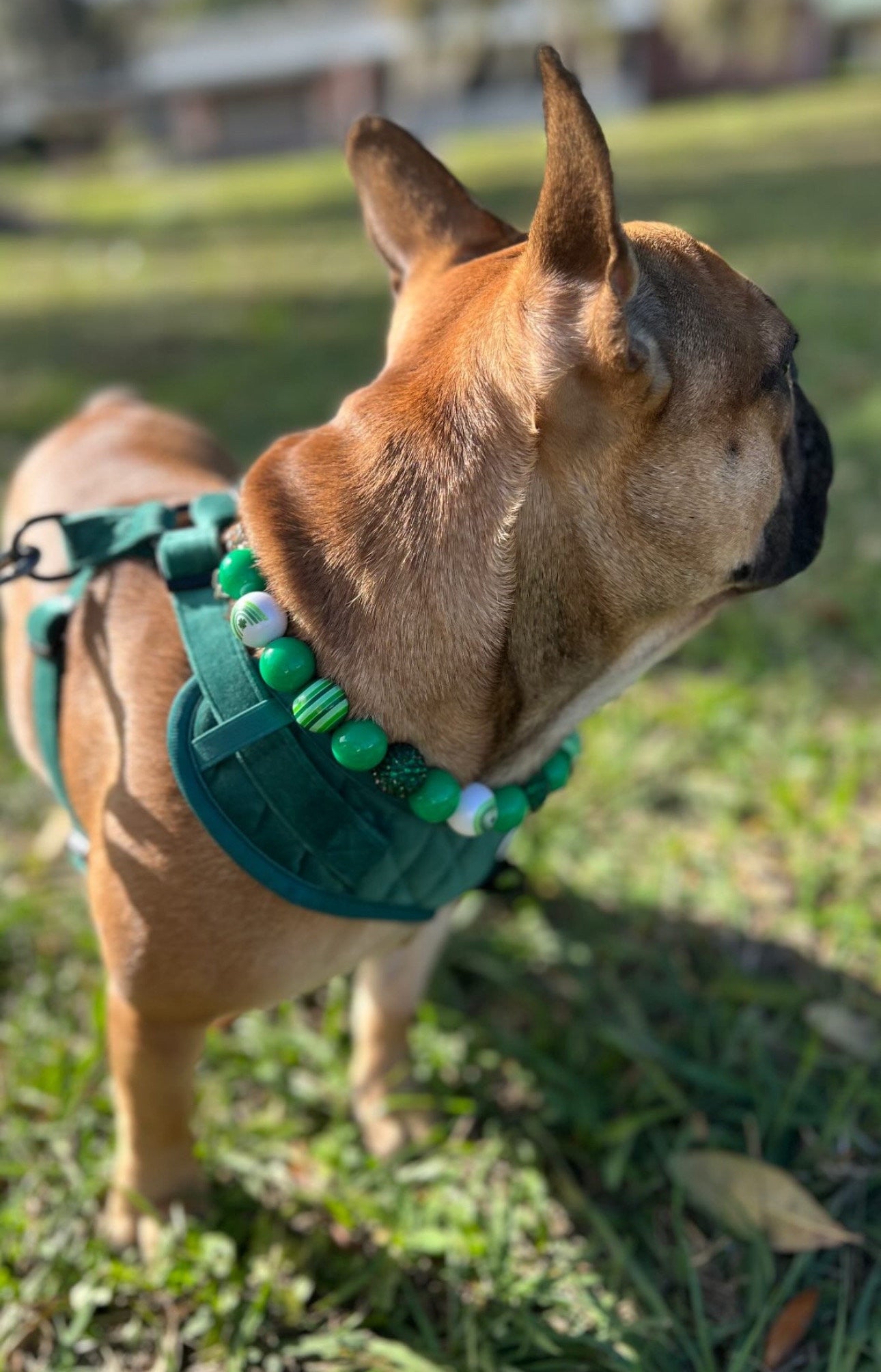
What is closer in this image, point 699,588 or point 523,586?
point 523,586

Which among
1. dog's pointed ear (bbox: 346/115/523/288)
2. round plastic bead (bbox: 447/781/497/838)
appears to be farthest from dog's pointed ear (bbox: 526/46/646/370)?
round plastic bead (bbox: 447/781/497/838)

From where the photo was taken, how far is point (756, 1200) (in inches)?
83.6

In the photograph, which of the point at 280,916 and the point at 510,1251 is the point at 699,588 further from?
the point at 510,1251

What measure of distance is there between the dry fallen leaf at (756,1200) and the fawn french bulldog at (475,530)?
2.77 feet

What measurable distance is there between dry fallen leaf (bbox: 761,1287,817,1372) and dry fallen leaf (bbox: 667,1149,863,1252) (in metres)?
0.09

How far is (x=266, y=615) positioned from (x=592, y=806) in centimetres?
180

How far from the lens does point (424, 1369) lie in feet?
6.21

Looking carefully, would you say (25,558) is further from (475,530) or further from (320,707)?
(475,530)

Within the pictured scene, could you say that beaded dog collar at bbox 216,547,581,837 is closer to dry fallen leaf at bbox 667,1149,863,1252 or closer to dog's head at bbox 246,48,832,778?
dog's head at bbox 246,48,832,778

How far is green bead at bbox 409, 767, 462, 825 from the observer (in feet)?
5.33

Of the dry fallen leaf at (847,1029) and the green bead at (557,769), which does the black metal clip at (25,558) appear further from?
the dry fallen leaf at (847,1029)

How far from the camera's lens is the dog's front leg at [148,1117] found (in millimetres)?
1902

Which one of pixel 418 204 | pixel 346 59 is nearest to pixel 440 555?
pixel 418 204

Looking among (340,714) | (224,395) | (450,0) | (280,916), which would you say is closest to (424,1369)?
(280,916)
